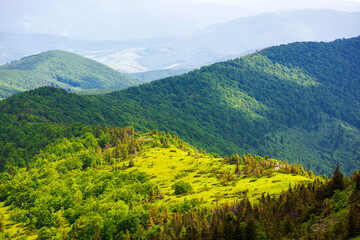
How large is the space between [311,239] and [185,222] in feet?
123

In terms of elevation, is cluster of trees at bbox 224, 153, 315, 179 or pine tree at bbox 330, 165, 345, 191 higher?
pine tree at bbox 330, 165, 345, 191

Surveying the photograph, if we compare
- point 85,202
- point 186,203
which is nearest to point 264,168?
point 186,203

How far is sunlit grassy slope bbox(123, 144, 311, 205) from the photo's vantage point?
407 feet

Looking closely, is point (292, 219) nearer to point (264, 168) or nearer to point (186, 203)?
point (186, 203)

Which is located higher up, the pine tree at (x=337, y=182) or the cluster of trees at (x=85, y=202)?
the pine tree at (x=337, y=182)

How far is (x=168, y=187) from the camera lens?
15838cm

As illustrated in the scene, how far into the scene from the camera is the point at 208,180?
6176 inches

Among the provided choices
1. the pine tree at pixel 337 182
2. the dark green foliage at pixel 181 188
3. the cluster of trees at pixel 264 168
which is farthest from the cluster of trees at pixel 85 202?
the pine tree at pixel 337 182

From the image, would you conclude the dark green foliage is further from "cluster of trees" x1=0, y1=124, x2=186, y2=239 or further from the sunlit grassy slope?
"cluster of trees" x1=0, y1=124, x2=186, y2=239

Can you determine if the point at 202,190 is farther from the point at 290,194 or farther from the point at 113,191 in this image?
the point at 290,194

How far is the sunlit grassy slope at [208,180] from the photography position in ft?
407

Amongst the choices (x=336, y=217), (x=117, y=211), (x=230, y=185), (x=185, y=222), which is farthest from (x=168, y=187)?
(x=336, y=217)

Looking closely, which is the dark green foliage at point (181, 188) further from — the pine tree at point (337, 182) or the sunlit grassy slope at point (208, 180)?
the pine tree at point (337, 182)

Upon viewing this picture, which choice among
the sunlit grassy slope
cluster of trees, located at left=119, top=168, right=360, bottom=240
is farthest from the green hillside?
the sunlit grassy slope
